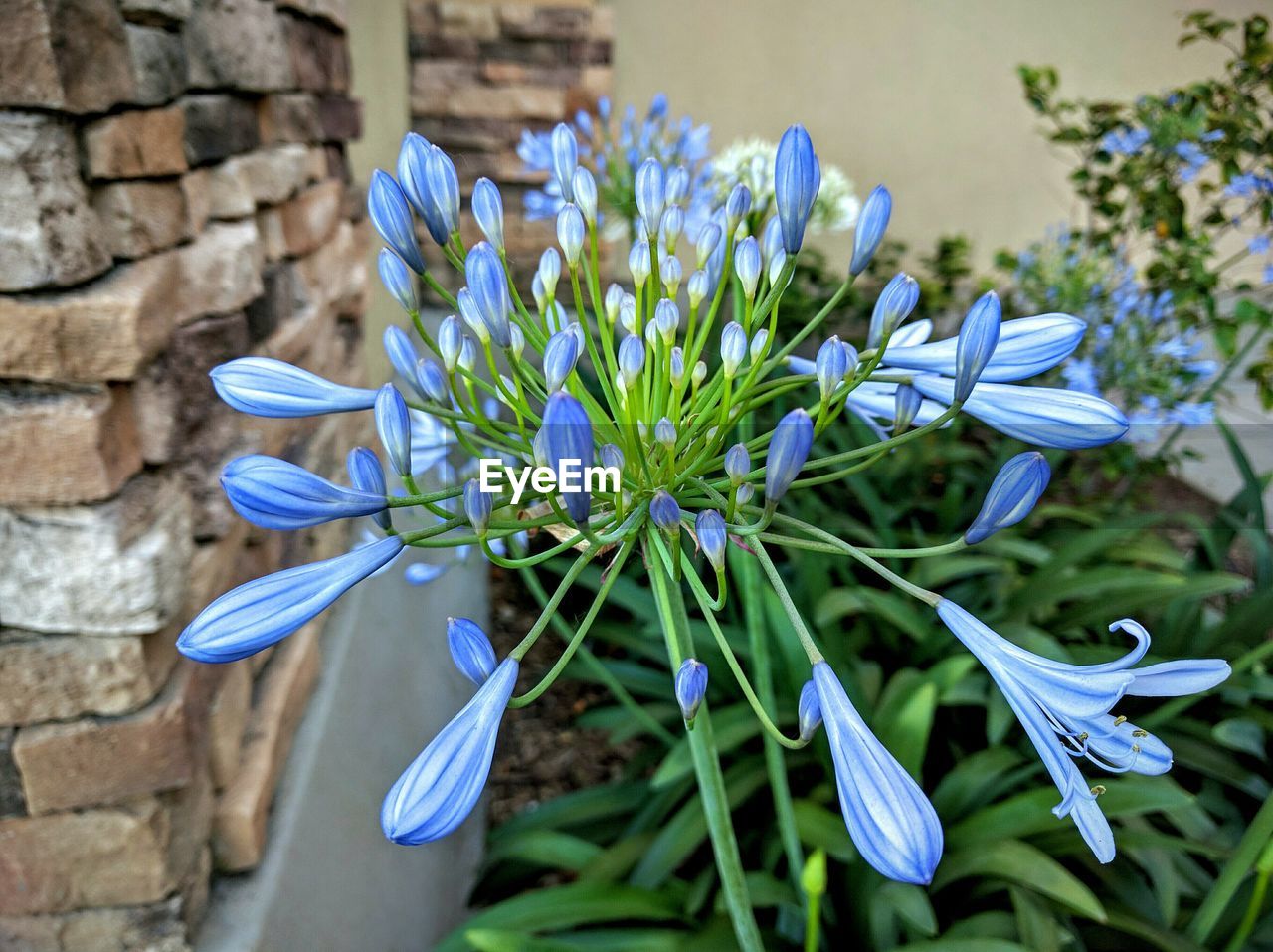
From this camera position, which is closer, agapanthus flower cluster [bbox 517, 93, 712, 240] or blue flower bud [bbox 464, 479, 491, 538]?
blue flower bud [bbox 464, 479, 491, 538]

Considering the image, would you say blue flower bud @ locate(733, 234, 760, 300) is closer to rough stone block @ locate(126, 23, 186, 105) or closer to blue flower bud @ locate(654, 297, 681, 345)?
blue flower bud @ locate(654, 297, 681, 345)

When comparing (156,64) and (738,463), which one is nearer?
(738,463)

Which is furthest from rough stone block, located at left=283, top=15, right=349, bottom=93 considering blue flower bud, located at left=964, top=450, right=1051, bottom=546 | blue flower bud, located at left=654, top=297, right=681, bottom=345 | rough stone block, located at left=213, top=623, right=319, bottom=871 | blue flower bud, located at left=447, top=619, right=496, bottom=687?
blue flower bud, located at left=964, top=450, right=1051, bottom=546

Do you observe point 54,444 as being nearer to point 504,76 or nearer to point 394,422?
point 394,422

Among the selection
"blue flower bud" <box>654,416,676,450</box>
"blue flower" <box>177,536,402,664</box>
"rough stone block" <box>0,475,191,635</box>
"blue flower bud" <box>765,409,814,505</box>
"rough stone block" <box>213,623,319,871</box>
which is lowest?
"rough stone block" <box>213,623,319,871</box>

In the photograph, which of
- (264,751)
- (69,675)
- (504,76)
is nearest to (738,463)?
(69,675)

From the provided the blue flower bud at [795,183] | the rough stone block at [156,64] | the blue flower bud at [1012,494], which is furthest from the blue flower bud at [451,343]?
the rough stone block at [156,64]
